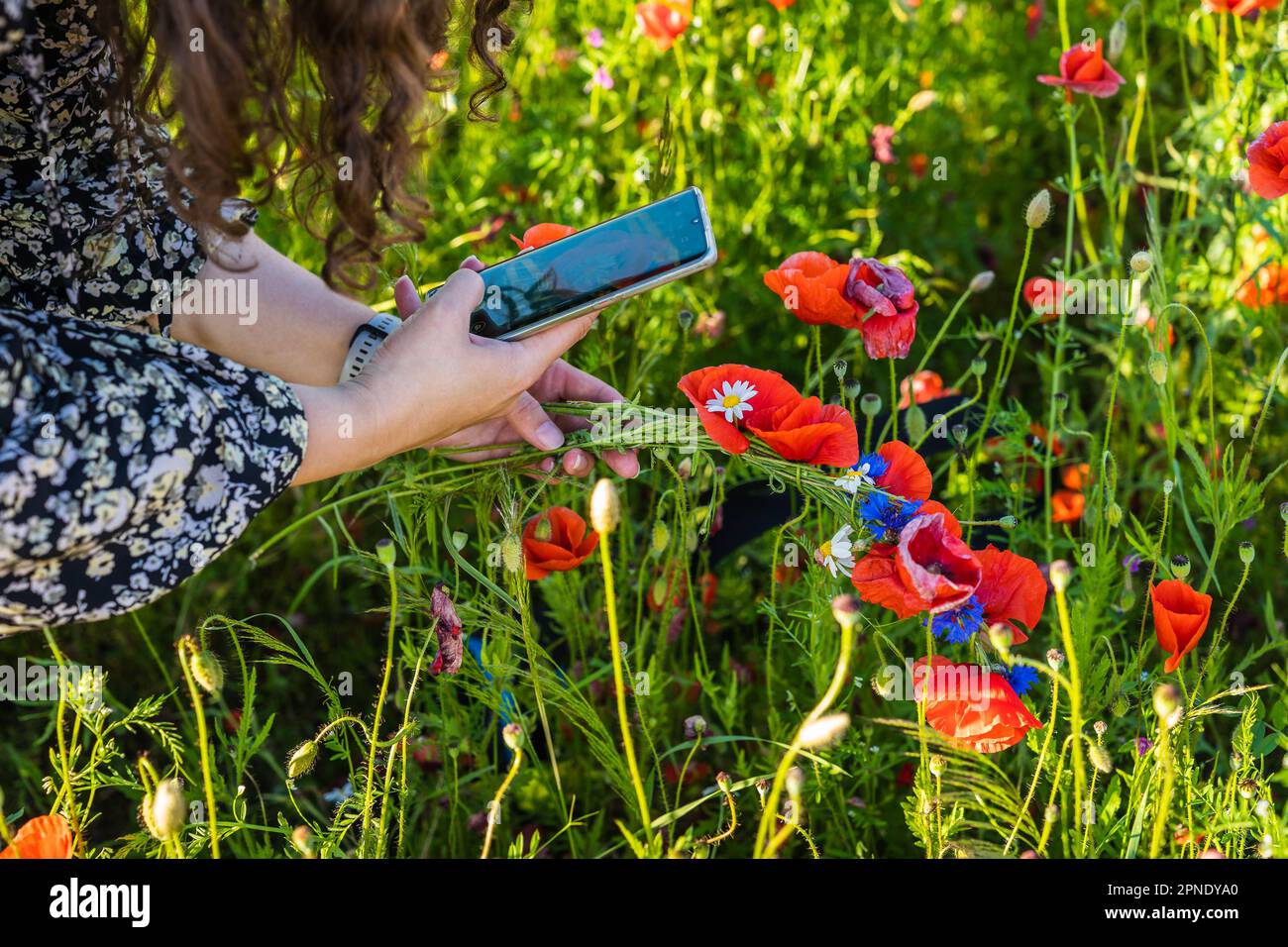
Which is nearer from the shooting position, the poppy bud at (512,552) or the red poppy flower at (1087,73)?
the poppy bud at (512,552)

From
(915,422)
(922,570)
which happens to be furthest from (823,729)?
(915,422)

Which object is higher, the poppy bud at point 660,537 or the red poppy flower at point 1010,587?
the poppy bud at point 660,537

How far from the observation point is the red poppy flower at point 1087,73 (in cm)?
125

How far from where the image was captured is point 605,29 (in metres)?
2.05

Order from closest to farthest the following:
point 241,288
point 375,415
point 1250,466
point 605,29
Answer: point 375,415 < point 241,288 < point 1250,466 < point 605,29

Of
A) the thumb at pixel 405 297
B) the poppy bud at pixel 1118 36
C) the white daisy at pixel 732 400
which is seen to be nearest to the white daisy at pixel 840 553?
the white daisy at pixel 732 400

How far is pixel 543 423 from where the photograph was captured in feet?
3.40

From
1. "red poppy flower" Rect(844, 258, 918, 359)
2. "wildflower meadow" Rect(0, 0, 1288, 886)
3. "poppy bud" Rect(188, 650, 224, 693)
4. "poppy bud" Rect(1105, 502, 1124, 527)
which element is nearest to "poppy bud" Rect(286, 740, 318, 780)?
"wildflower meadow" Rect(0, 0, 1288, 886)

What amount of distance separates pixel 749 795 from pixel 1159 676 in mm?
390

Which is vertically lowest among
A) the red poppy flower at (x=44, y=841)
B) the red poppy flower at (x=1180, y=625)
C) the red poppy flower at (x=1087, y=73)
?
the red poppy flower at (x=44, y=841)

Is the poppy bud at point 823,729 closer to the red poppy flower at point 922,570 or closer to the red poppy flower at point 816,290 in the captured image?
the red poppy flower at point 922,570

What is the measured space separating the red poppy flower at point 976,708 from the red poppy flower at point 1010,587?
1.6 inches

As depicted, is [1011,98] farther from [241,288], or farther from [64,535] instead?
[64,535]
